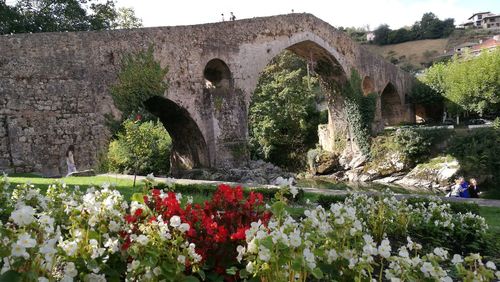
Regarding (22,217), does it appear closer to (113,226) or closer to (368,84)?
(113,226)

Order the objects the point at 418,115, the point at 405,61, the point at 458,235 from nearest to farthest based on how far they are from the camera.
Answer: the point at 458,235
the point at 418,115
the point at 405,61

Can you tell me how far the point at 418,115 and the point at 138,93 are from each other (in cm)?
3068

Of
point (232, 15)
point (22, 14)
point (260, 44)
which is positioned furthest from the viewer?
point (22, 14)

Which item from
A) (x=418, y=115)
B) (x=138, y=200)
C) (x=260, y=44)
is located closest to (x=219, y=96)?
(x=260, y=44)

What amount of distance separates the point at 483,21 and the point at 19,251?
334 feet

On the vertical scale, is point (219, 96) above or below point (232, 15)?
below

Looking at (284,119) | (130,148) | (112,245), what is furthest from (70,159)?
(284,119)

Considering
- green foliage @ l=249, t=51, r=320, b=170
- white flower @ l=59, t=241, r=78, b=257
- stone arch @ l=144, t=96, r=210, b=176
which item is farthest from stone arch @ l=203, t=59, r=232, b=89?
white flower @ l=59, t=241, r=78, b=257

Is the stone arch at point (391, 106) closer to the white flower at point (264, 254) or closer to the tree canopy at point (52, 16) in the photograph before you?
the tree canopy at point (52, 16)

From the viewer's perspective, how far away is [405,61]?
66562 millimetres

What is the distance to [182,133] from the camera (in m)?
17.9

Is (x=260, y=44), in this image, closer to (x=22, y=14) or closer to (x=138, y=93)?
(x=138, y=93)

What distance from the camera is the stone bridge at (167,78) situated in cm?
1249

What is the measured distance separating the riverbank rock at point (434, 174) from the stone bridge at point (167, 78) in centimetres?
735
